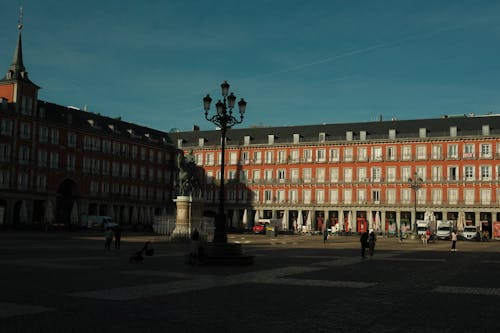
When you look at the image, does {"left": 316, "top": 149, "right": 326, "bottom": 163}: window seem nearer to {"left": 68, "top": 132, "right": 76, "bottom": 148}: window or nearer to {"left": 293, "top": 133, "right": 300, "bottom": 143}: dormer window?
{"left": 293, "top": 133, "right": 300, "bottom": 143}: dormer window

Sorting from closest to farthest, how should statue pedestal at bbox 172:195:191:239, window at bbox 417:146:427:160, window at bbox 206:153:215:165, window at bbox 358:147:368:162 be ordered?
statue pedestal at bbox 172:195:191:239 < window at bbox 417:146:427:160 < window at bbox 358:147:368:162 < window at bbox 206:153:215:165

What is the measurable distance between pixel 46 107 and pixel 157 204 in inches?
1152

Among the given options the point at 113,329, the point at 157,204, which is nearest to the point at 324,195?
the point at 157,204

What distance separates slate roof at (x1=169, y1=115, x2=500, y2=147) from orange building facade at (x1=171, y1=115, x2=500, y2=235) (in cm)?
16

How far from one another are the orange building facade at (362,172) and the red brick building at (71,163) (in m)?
10.5

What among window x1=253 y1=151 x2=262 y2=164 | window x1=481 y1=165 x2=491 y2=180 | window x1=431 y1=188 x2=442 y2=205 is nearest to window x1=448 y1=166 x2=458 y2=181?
window x1=431 y1=188 x2=442 y2=205

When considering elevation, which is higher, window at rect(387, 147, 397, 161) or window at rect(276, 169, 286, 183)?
window at rect(387, 147, 397, 161)

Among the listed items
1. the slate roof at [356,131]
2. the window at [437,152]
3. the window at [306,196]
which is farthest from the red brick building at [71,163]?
the window at [437,152]

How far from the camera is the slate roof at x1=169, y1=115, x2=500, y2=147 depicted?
89.2 meters

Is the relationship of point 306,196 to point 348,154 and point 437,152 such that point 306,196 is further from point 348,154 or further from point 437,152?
point 437,152

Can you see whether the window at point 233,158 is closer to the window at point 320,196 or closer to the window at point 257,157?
the window at point 257,157

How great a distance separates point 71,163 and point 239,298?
249 feet

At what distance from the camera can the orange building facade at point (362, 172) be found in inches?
3425

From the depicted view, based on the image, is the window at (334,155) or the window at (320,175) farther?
the window at (320,175)
